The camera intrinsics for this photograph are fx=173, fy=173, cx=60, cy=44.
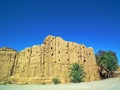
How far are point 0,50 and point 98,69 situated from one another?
41.7 meters

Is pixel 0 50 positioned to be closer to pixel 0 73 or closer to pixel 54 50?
pixel 0 73

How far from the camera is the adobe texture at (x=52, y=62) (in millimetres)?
61125

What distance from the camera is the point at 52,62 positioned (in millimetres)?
62844

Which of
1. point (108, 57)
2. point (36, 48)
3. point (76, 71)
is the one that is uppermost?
point (36, 48)

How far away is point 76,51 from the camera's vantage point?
2554 inches

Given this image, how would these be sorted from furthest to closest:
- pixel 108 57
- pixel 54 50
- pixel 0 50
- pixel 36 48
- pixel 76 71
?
1. pixel 0 50
2. pixel 36 48
3. pixel 54 50
4. pixel 108 57
5. pixel 76 71

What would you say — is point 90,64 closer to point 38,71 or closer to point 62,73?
point 62,73

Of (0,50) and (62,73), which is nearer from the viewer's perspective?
(62,73)

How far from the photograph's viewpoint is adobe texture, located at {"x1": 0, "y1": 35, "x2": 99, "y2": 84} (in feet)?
201

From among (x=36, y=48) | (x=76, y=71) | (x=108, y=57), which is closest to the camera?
(x=76, y=71)

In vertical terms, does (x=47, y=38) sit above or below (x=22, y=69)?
above

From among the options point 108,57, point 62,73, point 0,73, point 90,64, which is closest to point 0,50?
point 0,73

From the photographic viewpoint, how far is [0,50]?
2879 inches

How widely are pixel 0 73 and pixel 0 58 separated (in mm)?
6240
